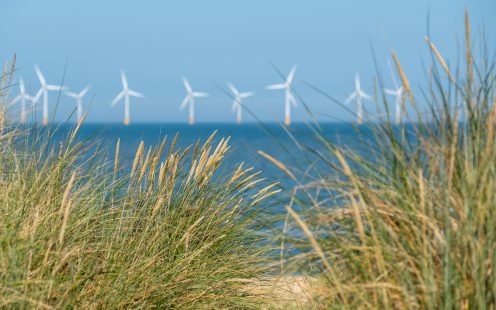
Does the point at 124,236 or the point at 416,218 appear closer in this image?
the point at 416,218

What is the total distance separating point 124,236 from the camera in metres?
3.30

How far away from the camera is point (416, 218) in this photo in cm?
240

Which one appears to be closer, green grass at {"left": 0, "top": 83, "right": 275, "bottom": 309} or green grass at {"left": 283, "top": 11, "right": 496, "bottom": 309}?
green grass at {"left": 283, "top": 11, "right": 496, "bottom": 309}

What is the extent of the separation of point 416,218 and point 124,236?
1.42 m

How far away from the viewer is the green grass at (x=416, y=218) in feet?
7.52

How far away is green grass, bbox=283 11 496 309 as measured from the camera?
2.29 meters

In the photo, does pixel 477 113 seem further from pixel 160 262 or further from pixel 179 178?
pixel 179 178

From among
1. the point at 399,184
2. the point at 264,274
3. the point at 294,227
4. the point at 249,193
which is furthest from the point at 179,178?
the point at 399,184

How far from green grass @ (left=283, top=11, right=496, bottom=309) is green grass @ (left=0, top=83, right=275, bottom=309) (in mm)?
747

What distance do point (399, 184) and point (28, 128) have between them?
8.79ft

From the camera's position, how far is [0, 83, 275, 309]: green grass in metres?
2.92

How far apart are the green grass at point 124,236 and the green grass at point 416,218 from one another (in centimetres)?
75

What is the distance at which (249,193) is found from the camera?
445cm

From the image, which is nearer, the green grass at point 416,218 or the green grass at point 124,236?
the green grass at point 416,218
